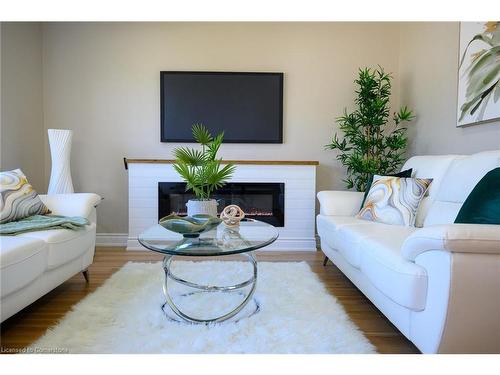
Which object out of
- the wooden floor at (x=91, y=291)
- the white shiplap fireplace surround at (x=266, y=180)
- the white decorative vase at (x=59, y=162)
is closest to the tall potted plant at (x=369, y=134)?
the white shiplap fireplace surround at (x=266, y=180)

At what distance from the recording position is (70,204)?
2400mm

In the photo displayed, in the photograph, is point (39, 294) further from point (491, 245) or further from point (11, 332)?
point (491, 245)

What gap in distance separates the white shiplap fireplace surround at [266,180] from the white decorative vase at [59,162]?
59 centimetres

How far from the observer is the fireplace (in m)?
3.64

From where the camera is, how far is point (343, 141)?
3619 mm

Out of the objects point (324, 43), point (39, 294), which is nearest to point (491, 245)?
point (39, 294)

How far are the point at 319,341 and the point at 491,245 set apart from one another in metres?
0.81

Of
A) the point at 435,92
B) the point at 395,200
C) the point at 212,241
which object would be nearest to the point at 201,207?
the point at 212,241

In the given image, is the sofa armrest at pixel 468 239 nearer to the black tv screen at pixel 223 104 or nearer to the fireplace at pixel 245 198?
the fireplace at pixel 245 198

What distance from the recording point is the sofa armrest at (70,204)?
7.77 ft

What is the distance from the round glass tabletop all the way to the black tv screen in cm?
182

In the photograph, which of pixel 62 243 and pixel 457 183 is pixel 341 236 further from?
pixel 62 243

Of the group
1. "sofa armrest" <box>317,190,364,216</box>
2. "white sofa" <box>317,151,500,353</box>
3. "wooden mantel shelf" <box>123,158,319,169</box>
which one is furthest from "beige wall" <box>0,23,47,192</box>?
"white sofa" <box>317,151,500,353</box>
